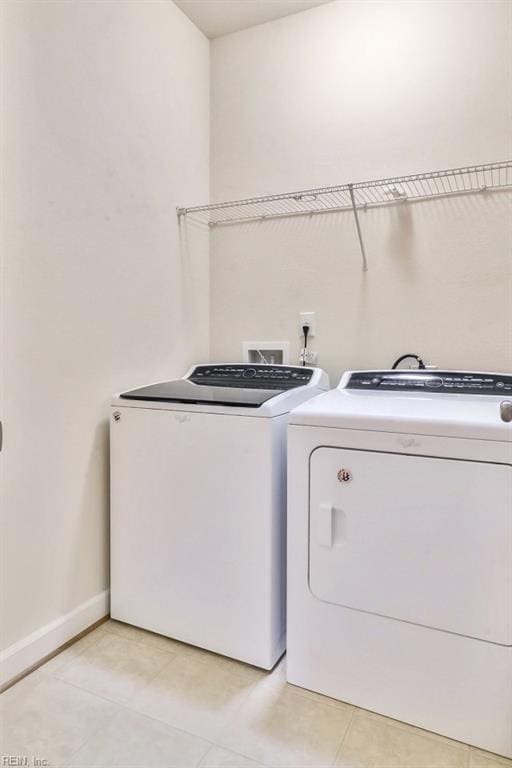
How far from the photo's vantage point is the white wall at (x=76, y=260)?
143 centimetres

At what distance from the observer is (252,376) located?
2.03 meters

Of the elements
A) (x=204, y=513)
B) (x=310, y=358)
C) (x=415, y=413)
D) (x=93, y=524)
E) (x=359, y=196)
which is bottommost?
(x=93, y=524)

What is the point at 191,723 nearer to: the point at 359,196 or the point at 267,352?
the point at 267,352

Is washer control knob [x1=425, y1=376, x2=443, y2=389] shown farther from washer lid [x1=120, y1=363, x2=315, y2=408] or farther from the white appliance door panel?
the white appliance door panel

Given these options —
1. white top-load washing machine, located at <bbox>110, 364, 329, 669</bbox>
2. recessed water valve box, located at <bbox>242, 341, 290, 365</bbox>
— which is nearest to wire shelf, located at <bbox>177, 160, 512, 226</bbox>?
recessed water valve box, located at <bbox>242, 341, 290, 365</bbox>

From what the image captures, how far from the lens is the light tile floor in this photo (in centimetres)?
119

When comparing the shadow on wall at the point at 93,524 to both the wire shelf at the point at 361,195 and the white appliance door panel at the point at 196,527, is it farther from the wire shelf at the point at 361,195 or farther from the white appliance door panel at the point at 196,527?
the wire shelf at the point at 361,195

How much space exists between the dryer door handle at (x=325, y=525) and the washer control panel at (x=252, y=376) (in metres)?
0.54

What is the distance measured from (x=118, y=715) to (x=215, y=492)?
2.23ft

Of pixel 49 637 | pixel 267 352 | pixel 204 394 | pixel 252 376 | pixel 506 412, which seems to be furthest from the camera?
pixel 267 352

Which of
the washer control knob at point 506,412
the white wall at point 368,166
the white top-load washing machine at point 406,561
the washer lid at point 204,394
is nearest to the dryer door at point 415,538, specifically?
the white top-load washing machine at point 406,561

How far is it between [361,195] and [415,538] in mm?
1506

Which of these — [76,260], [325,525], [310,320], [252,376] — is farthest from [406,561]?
[76,260]

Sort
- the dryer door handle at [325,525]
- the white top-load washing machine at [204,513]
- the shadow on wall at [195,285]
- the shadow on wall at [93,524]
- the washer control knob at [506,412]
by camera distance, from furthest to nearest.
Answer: the shadow on wall at [195,285]
the shadow on wall at [93,524]
the white top-load washing machine at [204,513]
the dryer door handle at [325,525]
the washer control knob at [506,412]
